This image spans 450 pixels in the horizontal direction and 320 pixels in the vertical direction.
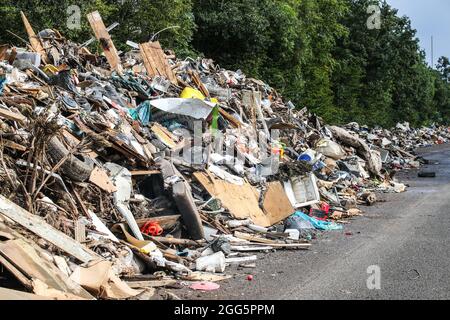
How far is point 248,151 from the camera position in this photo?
38.2 feet

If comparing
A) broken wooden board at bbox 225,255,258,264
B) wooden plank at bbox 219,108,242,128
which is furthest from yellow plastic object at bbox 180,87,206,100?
broken wooden board at bbox 225,255,258,264

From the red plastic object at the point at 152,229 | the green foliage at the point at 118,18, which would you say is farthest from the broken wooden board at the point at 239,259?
the green foliage at the point at 118,18

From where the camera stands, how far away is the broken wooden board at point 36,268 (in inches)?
195

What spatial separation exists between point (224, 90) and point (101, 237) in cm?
755

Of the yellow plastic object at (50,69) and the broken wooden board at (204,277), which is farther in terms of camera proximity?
the yellow plastic object at (50,69)

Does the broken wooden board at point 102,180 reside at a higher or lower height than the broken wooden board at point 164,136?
lower

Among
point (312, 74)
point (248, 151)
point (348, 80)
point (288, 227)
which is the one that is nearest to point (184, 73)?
point (248, 151)

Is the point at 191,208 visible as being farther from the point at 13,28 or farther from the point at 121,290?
the point at 13,28

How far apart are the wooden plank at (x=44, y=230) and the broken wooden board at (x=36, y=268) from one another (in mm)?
482

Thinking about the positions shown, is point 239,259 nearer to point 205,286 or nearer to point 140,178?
point 205,286

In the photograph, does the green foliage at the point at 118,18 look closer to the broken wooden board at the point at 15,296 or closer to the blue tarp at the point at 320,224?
the blue tarp at the point at 320,224

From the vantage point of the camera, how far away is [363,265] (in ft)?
23.4

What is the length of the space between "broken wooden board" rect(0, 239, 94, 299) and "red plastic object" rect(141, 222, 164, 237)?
2.38 meters

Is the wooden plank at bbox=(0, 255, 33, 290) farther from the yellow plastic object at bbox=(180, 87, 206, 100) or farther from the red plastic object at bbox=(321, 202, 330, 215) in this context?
the yellow plastic object at bbox=(180, 87, 206, 100)
